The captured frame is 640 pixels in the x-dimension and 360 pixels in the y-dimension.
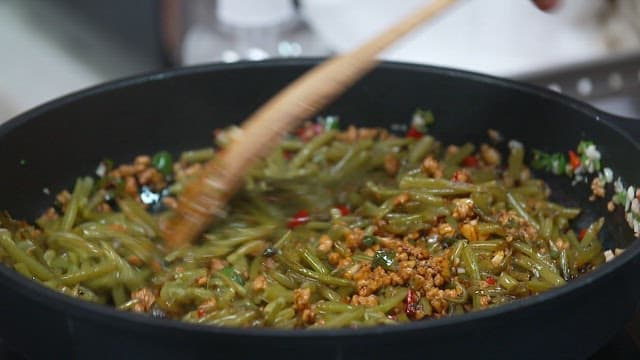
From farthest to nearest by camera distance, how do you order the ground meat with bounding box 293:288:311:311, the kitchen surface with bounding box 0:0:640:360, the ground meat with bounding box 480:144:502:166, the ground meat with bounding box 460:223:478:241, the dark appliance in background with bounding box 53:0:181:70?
the dark appliance in background with bounding box 53:0:181:70, the kitchen surface with bounding box 0:0:640:360, the ground meat with bounding box 480:144:502:166, the ground meat with bounding box 460:223:478:241, the ground meat with bounding box 293:288:311:311

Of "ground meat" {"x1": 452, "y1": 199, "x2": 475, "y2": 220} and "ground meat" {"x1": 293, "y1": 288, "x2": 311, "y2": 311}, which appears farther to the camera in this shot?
"ground meat" {"x1": 452, "y1": 199, "x2": 475, "y2": 220}

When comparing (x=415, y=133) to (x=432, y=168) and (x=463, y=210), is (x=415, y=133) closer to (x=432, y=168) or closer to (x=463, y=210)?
(x=432, y=168)

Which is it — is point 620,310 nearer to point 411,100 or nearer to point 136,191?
point 411,100

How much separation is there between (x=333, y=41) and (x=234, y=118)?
67cm

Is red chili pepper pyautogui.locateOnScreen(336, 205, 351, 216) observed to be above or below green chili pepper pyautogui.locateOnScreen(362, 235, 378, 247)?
above

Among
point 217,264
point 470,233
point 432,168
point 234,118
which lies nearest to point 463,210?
point 470,233

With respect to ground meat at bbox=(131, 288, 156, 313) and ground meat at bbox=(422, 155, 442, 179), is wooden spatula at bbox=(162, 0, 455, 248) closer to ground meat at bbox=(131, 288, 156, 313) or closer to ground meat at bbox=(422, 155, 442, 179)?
ground meat at bbox=(131, 288, 156, 313)

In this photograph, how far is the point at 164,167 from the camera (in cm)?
160

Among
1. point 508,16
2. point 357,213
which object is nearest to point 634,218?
point 357,213

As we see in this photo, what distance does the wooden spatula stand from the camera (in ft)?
4.09

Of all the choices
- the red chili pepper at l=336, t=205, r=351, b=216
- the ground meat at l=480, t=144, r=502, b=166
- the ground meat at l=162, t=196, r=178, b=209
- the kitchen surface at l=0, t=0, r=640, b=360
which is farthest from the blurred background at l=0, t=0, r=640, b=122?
the ground meat at l=162, t=196, r=178, b=209

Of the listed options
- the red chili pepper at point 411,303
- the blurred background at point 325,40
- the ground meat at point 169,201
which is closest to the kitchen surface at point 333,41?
the blurred background at point 325,40

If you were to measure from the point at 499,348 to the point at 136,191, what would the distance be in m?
0.79

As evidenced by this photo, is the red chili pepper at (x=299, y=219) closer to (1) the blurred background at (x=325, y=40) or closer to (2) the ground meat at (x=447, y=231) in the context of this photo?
(2) the ground meat at (x=447, y=231)
